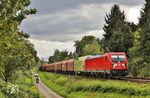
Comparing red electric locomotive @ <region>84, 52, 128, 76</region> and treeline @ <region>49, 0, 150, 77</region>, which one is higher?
treeline @ <region>49, 0, 150, 77</region>

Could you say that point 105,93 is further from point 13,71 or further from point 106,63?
point 13,71

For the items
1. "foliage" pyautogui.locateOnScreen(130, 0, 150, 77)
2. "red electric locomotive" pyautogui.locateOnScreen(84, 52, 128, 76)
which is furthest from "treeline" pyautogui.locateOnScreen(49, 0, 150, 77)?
"red electric locomotive" pyautogui.locateOnScreen(84, 52, 128, 76)

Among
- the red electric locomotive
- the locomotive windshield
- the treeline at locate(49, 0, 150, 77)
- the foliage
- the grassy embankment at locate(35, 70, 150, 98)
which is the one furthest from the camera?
the treeline at locate(49, 0, 150, 77)

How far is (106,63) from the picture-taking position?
180 ft

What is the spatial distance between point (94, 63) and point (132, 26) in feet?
177

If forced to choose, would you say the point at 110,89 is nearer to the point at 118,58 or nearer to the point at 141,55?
the point at 118,58

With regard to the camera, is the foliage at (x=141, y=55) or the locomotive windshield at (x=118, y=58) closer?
the locomotive windshield at (x=118, y=58)

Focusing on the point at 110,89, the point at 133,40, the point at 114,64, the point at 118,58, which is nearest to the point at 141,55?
the point at 133,40

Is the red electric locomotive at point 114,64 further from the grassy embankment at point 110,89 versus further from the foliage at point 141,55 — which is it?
the foliage at point 141,55

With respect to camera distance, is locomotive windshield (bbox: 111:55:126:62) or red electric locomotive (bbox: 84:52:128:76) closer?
red electric locomotive (bbox: 84:52:128:76)

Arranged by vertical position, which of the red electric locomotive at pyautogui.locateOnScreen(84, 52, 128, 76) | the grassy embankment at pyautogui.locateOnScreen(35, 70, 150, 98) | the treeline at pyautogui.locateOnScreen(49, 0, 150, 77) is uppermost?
the treeline at pyautogui.locateOnScreen(49, 0, 150, 77)

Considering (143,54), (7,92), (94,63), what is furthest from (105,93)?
(143,54)

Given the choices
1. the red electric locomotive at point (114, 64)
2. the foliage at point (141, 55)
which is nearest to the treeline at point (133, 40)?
the foliage at point (141, 55)

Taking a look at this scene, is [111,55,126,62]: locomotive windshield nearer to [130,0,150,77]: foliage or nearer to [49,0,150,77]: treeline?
[49,0,150,77]: treeline
